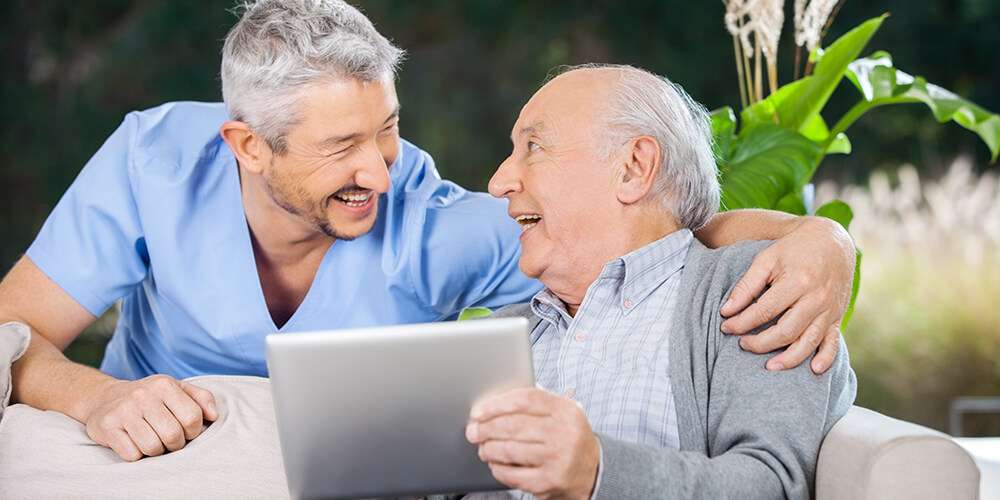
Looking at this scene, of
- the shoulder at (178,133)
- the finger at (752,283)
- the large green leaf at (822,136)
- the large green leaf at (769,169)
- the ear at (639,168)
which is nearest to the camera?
the finger at (752,283)

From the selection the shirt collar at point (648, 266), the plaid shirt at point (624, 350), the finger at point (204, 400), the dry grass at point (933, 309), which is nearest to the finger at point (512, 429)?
the plaid shirt at point (624, 350)

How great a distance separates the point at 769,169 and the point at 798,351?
2.90 feet

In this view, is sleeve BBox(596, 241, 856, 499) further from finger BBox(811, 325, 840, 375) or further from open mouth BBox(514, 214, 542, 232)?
open mouth BBox(514, 214, 542, 232)

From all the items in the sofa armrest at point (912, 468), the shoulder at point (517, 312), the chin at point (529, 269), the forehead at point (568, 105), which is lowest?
the shoulder at point (517, 312)

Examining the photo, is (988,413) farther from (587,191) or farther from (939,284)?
(587,191)

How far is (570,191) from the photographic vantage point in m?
1.39

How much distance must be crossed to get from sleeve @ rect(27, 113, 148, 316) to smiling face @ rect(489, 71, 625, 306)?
839 mm

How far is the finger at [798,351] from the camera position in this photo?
1100 mm

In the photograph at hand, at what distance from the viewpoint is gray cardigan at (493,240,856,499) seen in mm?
956

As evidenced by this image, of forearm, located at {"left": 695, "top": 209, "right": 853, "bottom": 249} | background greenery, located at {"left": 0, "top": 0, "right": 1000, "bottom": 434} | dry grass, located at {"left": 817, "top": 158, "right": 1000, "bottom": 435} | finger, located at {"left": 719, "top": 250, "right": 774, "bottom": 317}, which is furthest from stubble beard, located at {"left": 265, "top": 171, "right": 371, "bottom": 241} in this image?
background greenery, located at {"left": 0, "top": 0, "right": 1000, "bottom": 434}

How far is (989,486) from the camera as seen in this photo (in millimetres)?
1523

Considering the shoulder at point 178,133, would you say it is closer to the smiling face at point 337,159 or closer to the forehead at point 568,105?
the smiling face at point 337,159

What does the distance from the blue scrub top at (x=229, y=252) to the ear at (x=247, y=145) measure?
0.46 ft

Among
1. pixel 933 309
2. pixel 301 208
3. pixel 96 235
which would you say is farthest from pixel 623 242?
pixel 933 309
